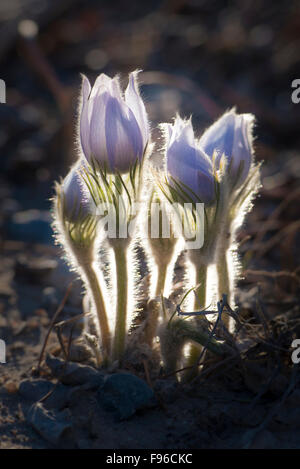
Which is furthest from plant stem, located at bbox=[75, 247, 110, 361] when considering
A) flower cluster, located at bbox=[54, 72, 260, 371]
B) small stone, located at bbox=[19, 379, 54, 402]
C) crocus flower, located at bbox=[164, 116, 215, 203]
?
crocus flower, located at bbox=[164, 116, 215, 203]

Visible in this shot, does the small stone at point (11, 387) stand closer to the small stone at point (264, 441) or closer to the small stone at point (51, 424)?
the small stone at point (51, 424)

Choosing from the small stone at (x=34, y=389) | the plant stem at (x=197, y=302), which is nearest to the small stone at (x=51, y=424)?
the small stone at (x=34, y=389)

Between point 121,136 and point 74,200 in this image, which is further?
point 74,200

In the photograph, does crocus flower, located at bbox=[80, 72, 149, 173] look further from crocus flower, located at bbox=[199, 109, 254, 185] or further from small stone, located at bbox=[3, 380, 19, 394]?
small stone, located at bbox=[3, 380, 19, 394]

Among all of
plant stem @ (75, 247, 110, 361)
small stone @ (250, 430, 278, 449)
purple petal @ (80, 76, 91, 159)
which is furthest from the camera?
plant stem @ (75, 247, 110, 361)

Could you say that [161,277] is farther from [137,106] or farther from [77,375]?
[137,106]

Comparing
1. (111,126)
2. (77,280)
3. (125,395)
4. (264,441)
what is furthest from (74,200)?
(77,280)
